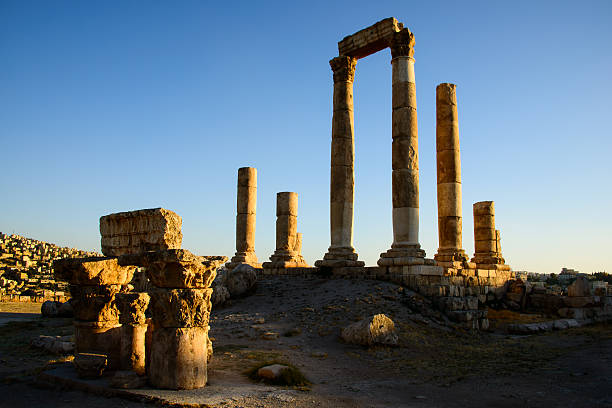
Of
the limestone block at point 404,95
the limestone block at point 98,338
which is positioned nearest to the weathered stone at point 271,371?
the limestone block at point 98,338

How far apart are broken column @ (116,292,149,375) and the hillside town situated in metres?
20.2

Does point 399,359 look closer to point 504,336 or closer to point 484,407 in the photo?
point 484,407

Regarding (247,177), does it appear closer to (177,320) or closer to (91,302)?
(91,302)

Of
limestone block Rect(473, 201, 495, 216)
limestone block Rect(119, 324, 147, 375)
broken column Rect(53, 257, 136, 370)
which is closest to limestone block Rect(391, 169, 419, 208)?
limestone block Rect(473, 201, 495, 216)

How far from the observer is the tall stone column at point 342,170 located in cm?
1933

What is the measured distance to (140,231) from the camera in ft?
27.9

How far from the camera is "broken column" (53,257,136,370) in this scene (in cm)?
842

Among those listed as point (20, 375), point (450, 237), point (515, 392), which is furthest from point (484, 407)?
point (450, 237)

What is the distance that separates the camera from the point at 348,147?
19.8 meters

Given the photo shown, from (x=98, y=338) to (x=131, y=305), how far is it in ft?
3.87

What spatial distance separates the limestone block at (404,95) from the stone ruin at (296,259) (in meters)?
0.04

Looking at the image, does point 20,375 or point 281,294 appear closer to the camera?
point 20,375

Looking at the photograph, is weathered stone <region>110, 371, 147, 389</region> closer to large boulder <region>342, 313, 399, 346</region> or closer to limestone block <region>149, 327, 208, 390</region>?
limestone block <region>149, 327, 208, 390</region>

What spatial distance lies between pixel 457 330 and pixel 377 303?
2.32m
